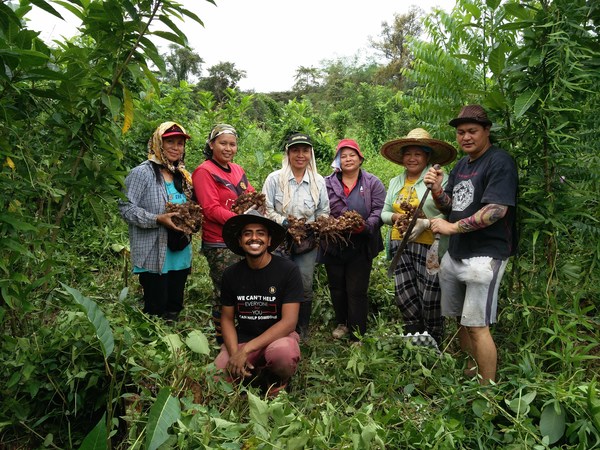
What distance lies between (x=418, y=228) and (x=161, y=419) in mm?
2308

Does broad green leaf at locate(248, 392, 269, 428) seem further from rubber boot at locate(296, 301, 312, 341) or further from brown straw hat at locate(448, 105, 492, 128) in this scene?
brown straw hat at locate(448, 105, 492, 128)

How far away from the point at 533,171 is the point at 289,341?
6.08 feet

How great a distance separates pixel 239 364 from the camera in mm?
2887

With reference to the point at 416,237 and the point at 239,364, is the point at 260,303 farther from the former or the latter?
the point at 416,237

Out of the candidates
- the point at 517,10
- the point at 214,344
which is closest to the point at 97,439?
the point at 214,344

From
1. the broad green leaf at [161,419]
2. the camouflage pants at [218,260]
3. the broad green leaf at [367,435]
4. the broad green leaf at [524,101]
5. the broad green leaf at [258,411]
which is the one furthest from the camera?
the camouflage pants at [218,260]

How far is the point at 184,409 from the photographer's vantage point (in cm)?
209

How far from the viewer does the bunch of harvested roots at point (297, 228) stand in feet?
12.2

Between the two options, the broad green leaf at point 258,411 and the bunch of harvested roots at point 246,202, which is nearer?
the broad green leaf at point 258,411

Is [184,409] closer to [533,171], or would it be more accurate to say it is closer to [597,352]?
[533,171]

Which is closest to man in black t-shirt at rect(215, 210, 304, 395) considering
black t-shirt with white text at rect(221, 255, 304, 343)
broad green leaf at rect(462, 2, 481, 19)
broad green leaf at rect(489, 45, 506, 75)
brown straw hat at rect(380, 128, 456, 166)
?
black t-shirt with white text at rect(221, 255, 304, 343)

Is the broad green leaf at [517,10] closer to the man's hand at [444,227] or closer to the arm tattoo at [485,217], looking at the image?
the arm tattoo at [485,217]

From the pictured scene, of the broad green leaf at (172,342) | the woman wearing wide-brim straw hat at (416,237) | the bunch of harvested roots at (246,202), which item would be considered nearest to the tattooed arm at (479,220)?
the woman wearing wide-brim straw hat at (416,237)

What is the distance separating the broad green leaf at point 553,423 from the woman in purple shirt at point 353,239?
1.96 m
